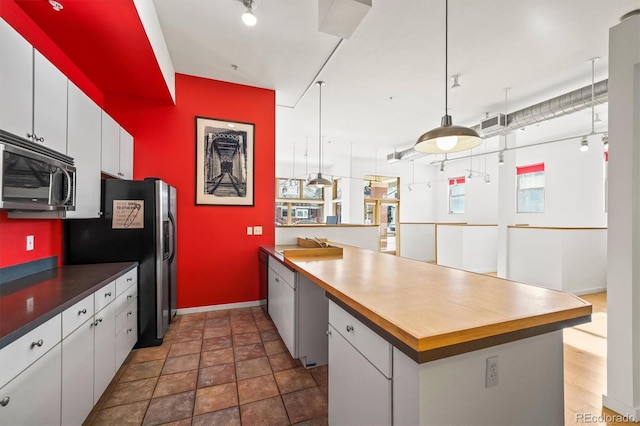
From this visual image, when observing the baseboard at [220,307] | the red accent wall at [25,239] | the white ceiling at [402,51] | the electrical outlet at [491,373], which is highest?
the white ceiling at [402,51]

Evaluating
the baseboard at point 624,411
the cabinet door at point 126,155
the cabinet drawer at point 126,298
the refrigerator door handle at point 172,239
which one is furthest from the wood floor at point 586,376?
the cabinet door at point 126,155

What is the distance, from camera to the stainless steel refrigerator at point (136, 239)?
99.6 inches

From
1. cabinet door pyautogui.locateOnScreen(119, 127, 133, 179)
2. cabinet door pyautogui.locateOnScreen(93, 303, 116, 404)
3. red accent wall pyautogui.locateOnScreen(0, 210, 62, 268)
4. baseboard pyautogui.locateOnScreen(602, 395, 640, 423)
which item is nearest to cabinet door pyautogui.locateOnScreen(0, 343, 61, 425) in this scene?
cabinet door pyautogui.locateOnScreen(93, 303, 116, 404)

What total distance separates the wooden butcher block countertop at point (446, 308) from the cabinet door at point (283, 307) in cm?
71

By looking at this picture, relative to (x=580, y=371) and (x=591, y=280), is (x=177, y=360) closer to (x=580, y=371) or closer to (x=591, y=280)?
(x=580, y=371)

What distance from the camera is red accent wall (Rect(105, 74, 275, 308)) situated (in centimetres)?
349

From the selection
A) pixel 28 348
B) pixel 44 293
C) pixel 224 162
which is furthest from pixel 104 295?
pixel 224 162

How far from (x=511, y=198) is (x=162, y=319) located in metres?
5.92

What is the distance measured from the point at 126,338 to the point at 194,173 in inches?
82.3

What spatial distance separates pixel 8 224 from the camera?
183 cm

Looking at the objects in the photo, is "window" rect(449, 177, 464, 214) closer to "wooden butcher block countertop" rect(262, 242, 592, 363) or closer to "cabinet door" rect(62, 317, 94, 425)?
"wooden butcher block countertop" rect(262, 242, 592, 363)

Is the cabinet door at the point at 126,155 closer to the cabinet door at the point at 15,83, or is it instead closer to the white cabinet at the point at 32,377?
the cabinet door at the point at 15,83

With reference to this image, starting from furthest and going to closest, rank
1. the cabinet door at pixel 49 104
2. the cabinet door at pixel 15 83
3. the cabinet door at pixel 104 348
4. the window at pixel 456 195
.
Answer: the window at pixel 456 195
the cabinet door at pixel 104 348
the cabinet door at pixel 49 104
the cabinet door at pixel 15 83

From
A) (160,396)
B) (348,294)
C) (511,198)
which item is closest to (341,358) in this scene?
(348,294)
